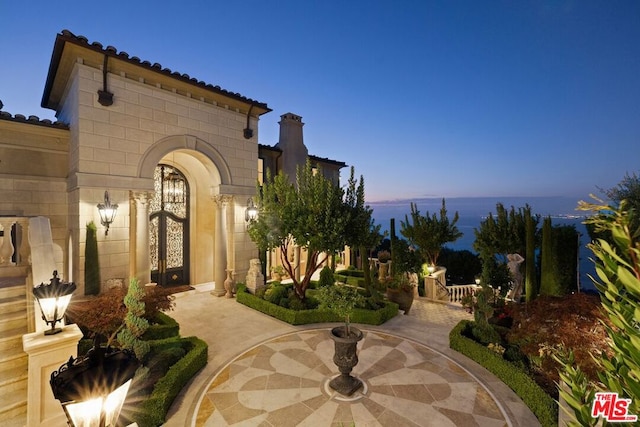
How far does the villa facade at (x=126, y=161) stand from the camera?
9922mm

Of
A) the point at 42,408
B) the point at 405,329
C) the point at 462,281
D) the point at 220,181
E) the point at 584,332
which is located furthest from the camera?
the point at 462,281

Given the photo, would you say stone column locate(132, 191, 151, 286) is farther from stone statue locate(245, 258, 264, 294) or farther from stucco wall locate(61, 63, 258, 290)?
stone statue locate(245, 258, 264, 294)

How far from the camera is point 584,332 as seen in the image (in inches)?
211

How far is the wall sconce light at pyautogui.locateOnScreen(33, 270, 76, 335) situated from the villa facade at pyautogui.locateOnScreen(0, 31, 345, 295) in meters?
4.95

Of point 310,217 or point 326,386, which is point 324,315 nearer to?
point 310,217

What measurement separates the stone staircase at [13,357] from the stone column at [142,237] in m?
4.55

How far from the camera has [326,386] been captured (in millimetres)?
6699

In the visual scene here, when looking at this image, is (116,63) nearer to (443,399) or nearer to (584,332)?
(443,399)

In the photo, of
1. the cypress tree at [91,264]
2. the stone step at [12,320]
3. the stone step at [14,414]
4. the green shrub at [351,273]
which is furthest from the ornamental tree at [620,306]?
the green shrub at [351,273]

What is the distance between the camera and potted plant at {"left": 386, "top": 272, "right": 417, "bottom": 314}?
476 inches

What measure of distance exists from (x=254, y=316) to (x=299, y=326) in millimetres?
2112

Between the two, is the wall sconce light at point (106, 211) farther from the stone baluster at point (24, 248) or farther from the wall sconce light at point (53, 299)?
the wall sconce light at point (53, 299)

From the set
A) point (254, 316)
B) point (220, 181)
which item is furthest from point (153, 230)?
point (254, 316)

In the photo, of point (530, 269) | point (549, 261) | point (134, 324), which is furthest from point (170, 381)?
point (549, 261)
